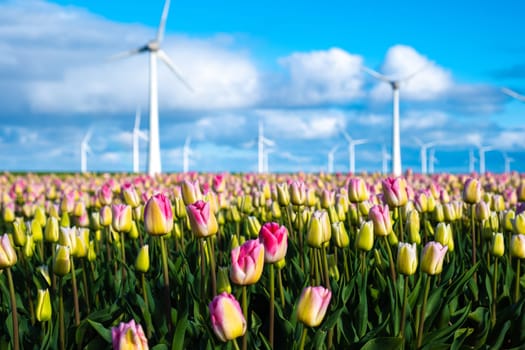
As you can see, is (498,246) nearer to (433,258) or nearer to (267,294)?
(433,258)

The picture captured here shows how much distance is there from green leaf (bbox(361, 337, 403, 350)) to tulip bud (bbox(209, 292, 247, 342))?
0.84 metres

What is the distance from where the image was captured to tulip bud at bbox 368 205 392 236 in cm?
417

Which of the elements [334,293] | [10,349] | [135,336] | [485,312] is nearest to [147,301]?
[10,349]

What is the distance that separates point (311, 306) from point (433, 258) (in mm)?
986

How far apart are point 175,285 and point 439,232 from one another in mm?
1819

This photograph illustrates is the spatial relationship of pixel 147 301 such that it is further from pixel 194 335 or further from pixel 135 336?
pixel 135 336

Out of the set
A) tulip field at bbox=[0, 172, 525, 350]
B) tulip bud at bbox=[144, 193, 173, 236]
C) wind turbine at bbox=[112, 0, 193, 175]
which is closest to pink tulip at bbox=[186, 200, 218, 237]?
tulip field at bbox=[0, 172, 525, 350]

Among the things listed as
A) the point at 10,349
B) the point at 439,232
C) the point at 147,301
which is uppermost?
the point at 439,232

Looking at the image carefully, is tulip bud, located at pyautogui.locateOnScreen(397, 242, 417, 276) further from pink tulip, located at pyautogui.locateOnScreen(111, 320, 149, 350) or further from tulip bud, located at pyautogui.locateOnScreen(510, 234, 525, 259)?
pink tulip, located at pyautogui.locateOnScreen(111, 320, 149, 350)

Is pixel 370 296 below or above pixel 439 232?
below

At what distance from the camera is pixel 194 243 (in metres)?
5.02

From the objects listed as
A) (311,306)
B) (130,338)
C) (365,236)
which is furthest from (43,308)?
(365,236)

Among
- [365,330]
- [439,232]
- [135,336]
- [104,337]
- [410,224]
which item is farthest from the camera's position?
[410,224]

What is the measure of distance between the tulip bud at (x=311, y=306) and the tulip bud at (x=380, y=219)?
1.69 metres
